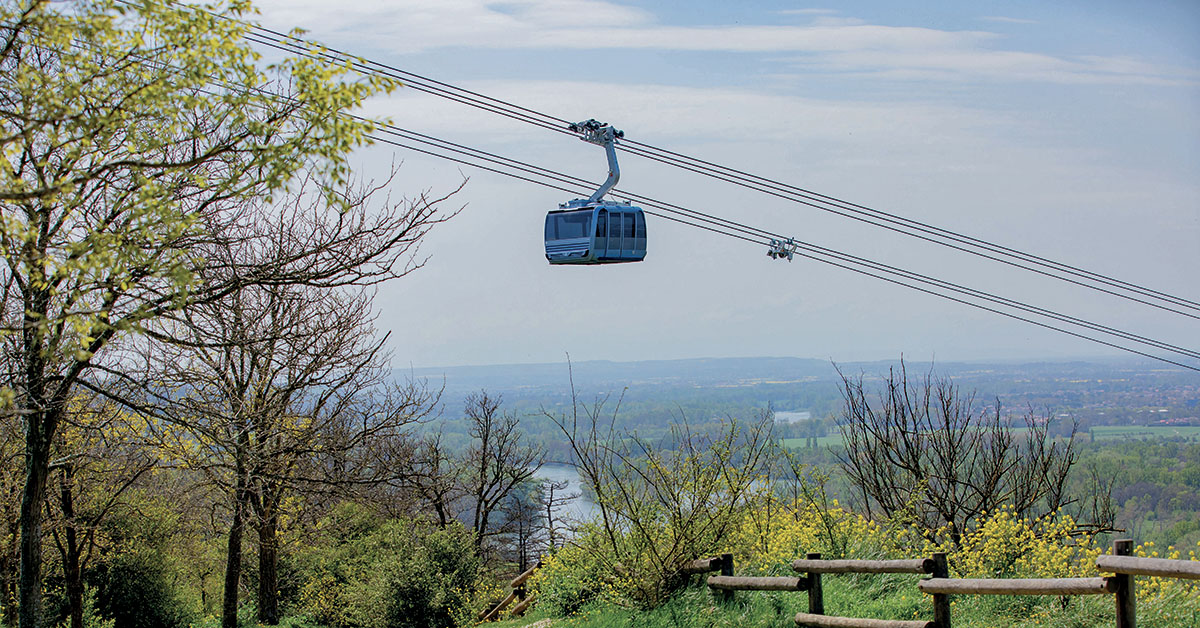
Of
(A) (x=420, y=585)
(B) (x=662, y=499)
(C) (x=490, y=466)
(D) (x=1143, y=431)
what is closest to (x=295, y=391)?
(A) (x=420, y=585)

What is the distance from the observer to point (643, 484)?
11.0 meters

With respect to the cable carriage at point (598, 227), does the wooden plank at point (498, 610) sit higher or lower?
lower

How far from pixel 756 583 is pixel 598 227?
9235 millimetres

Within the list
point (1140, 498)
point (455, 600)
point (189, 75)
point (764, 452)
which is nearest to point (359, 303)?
point (455, 600)

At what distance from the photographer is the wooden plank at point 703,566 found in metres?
10.1

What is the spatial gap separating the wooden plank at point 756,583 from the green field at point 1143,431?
7554 centimetres

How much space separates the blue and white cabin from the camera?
57.3 ft

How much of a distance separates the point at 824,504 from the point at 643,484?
2212 millimetres

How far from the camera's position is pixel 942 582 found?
301 inches

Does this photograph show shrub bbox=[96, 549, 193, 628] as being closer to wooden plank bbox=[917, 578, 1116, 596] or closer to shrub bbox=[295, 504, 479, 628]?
shrub bbox=[295, 504, 479, 628]

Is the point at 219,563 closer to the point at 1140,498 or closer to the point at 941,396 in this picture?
the point at 941,396

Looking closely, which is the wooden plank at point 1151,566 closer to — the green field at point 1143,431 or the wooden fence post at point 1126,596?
the wooden fence post at point 1126,596

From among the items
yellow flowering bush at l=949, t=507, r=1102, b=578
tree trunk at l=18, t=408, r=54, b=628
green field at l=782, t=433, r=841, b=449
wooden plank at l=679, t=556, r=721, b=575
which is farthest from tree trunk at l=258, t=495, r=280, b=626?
yellow flowering bush at l=949, t=507, r=1102, b=578

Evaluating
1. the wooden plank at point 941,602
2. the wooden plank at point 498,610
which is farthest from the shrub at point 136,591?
the wooden plank at point 941,602
